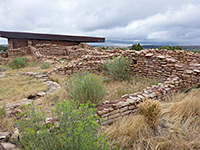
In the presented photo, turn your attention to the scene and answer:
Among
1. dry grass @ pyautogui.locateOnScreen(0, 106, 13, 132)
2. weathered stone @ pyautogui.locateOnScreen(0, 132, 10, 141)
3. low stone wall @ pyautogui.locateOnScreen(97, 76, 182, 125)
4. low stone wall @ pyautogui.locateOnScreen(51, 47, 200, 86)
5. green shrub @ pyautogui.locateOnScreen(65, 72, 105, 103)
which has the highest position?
low stone wall @ pyautogui.locateOnScreen(51, 47, 200, 86)

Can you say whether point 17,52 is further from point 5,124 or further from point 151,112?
point 151,112

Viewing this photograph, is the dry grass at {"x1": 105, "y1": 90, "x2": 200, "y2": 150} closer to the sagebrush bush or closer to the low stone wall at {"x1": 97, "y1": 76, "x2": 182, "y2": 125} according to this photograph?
the sagebrush bush

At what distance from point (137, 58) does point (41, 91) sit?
438cm

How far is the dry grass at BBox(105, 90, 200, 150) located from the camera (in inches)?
81.0

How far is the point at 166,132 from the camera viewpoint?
2.35 m

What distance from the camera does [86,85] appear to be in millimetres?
3268

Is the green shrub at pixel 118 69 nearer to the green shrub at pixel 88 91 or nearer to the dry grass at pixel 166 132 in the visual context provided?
the green shrub at pixel 88 91

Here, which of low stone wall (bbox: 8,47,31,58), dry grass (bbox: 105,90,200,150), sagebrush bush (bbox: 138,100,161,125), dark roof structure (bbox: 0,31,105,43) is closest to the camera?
dry grass (bbox: 105,90,200,150)

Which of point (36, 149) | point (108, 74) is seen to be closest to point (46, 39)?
point (108, 74)

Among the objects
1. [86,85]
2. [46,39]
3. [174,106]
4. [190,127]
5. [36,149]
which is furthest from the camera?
[46,39]

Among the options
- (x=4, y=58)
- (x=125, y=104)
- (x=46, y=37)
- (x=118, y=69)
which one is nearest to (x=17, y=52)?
(x=4, y=58)

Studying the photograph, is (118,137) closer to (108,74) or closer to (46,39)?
(108,74)

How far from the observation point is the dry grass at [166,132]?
6.75ft

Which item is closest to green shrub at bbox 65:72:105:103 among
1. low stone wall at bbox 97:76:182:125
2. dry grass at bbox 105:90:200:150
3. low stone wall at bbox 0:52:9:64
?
low stone wall at bbox 97:76:182:125
